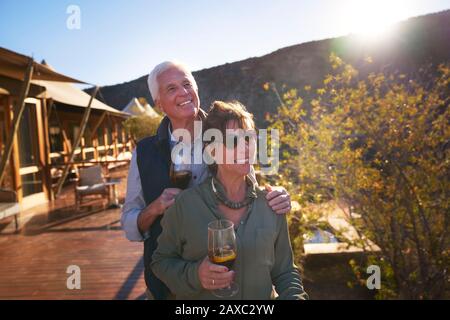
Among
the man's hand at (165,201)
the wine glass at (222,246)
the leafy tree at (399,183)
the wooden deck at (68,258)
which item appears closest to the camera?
the wine glass at (222,246)

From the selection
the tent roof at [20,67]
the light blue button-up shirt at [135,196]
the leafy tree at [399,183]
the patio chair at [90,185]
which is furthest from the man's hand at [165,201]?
the patio chair at [90,185]

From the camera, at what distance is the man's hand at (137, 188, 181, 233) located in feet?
4.91

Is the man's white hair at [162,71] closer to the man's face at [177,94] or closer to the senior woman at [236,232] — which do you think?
the man's face at [177,94]

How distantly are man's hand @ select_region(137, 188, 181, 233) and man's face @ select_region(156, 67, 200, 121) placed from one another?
→ 0.40m

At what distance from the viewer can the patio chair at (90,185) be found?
7.50m

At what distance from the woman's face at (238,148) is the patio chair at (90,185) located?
6813 mm

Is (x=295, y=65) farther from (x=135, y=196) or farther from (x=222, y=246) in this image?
(x=222, y=246)

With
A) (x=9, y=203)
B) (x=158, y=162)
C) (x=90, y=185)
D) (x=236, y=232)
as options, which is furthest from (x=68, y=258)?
(x=236, y=232)

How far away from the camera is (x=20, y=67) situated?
5.53 metres

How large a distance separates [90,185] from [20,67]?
3159 mm

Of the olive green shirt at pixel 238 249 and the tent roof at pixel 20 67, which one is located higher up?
the tent roof at pixel 20 67

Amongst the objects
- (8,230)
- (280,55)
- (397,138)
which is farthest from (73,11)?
(280,55)

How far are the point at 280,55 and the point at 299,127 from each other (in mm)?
27619

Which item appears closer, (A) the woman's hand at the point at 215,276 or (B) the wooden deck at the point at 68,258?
(A) the woman's hand at the point at 215,276
